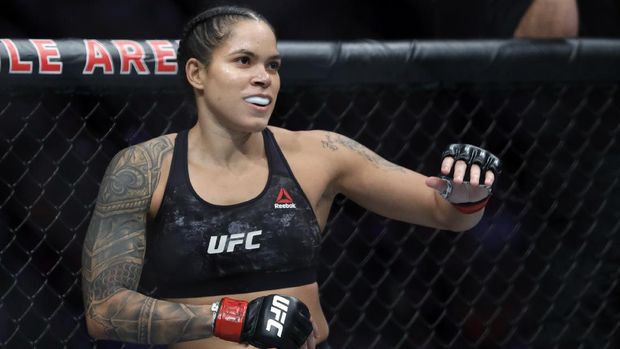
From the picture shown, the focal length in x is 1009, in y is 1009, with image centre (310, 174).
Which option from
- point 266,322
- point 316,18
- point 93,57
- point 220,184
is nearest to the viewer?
point 266,322

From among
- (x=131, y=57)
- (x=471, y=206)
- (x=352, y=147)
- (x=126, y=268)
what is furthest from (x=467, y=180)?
(x=131, y=57)

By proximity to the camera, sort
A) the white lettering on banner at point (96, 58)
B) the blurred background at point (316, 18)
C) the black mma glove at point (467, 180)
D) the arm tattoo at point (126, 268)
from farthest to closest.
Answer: the blurred background at point (316, 18) → the white lettering on banner at point (96, 58) → the black mma glove at point (467, 180) → the arm tattoo at point (126, 268)

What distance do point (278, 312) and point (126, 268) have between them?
409mm

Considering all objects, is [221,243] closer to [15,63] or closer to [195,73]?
[195,73]

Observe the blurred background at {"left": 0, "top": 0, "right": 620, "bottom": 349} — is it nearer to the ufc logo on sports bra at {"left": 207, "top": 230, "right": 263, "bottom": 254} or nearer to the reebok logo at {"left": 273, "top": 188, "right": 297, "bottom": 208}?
the reebok logo at {"left": 273, "top": 188, "right": 297, "bottom": 208}

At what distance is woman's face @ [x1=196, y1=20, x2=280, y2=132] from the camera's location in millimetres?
2311

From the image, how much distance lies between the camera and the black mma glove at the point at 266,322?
2047 mm

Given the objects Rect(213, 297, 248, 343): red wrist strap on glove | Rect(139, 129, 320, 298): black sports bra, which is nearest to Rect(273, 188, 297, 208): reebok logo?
Rect(139, 129, 320, 298): black sports bra

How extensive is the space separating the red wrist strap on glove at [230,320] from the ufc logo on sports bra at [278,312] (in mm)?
68

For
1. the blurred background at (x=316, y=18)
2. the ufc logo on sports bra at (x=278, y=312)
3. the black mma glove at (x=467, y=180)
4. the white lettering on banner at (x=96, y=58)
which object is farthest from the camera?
the blurred background at (x=316, y=18)

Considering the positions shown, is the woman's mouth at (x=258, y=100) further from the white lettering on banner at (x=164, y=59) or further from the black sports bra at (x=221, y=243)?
the white lettering on banner at (x=164, y=59)

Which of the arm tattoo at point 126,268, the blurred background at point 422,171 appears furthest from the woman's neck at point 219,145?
the blurred background at point 422,171

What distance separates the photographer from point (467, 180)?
240 centimetres

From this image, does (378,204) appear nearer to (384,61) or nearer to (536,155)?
(384,61)
